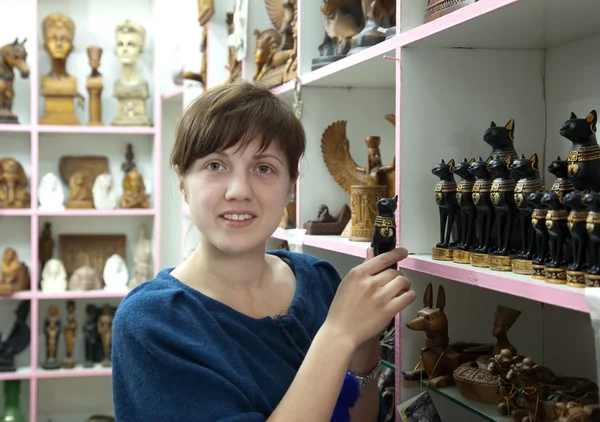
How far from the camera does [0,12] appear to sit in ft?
13.3

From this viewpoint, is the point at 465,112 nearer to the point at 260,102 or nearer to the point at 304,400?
the point at 260,102

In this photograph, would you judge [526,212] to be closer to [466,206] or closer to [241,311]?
[466,206]

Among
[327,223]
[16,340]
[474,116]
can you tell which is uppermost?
[474,116]

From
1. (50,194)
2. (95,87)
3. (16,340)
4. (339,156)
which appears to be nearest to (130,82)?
(95,87)

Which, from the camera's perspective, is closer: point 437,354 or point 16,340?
point 437,354

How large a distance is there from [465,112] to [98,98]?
121 inches

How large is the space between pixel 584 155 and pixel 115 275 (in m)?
3.33

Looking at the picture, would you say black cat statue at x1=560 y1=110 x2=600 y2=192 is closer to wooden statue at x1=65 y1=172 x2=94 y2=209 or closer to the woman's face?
the woman's face

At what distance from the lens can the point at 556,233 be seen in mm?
1073

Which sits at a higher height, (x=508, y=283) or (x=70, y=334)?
(x=508, y=283)

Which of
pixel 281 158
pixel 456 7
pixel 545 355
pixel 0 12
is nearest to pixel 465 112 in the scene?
pixel 456 7

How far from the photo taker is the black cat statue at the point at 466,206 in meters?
1.33

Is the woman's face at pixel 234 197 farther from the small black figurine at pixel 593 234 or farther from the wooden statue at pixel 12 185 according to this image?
the wooden statue at pixel 12 185

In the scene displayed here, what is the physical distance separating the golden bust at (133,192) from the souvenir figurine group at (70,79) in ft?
0.98
